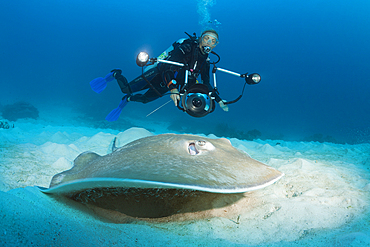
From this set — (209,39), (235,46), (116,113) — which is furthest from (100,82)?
(235,46)

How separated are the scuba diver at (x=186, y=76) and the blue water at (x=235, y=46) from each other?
49.7 meters

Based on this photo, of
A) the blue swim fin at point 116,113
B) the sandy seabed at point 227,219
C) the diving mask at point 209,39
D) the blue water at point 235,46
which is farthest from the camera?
the blue water at point 235,46

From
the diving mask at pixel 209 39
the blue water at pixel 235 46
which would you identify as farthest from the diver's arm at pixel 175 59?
the blue water at pixel 235 46

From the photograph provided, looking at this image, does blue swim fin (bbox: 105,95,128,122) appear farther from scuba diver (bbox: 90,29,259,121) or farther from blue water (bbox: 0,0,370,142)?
blue water (bbox: 0,0,370,142)

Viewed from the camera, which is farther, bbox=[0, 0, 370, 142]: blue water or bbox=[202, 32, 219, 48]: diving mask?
bbox=[0, 0, 370, 142]: blue water

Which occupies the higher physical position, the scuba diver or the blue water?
the blue water

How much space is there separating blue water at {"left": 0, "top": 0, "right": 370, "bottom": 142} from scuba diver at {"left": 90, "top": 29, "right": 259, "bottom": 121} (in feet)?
163

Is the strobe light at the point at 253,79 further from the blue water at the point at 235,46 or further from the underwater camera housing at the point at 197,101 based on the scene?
the blue water at the point at 235,46

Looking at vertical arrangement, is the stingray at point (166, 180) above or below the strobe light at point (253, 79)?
below

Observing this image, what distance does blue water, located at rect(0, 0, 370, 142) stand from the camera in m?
56.1

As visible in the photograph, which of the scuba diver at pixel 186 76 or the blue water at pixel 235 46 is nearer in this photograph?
the scuba diver at pixel 186 76

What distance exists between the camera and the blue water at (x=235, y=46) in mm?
56125

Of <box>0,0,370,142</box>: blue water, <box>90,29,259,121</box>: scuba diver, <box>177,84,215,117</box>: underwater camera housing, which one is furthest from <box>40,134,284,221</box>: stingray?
<box>0,0,370,142</box>: blue water

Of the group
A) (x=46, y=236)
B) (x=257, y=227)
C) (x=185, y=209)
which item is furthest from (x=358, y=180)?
(x=46, y=236)
